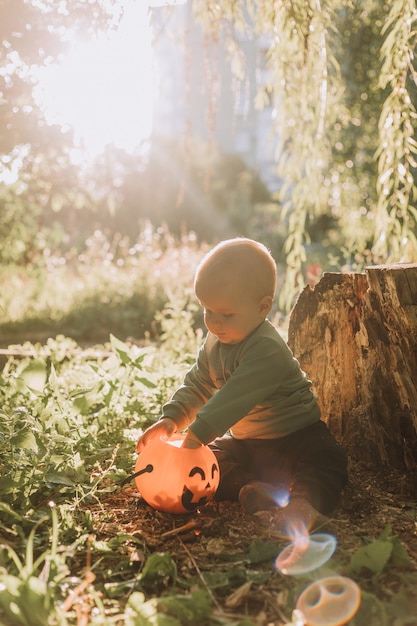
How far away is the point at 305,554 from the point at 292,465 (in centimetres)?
60

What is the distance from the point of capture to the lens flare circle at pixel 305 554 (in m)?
2.03

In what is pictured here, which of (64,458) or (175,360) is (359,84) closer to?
(175,360)

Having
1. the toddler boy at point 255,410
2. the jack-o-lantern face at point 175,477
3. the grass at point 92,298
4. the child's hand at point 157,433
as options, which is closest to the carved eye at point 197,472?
the jack-o-lantern face at point 175,477

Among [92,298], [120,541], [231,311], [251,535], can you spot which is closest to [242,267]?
[231,311]

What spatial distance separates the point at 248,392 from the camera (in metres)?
2.57

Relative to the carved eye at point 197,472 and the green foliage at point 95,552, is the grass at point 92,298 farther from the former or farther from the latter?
the carved eye at point 197,472

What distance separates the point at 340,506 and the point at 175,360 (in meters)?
2.39

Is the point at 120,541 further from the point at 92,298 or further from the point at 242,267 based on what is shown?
the point at 92,298

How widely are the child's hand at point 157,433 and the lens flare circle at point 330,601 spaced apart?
3.24ft

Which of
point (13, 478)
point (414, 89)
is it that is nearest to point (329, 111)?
point (414, 89)

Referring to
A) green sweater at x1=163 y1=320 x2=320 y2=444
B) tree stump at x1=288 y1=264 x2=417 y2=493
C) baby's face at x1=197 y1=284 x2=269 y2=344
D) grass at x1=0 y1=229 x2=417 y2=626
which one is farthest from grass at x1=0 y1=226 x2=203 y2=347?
baby's face at x1=197 y1=284 x2=269 y2=344

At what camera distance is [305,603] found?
6.03 ft

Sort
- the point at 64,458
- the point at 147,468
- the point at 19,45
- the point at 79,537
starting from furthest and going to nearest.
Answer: the point at 19,45, the point at 64,458, the point at 147,468, the point at 79,537

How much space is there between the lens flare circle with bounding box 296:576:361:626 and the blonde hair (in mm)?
1145
